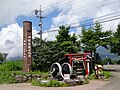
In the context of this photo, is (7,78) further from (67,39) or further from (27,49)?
(67,39)

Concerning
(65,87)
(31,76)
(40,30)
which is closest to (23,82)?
(31,76)

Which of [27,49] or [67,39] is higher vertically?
[67,39]

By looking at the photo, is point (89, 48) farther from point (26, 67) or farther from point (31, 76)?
point (31, 76)

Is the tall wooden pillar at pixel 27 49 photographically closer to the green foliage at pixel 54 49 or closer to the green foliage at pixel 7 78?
the green foliage at pixel 54 49

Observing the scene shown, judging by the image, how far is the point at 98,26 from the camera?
36562 mm

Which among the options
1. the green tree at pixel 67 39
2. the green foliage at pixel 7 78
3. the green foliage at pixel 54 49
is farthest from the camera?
the green tree at pixel 67 39

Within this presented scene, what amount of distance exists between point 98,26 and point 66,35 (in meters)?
4.51

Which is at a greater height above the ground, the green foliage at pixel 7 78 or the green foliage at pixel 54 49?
the green foliage at pixel 54 49

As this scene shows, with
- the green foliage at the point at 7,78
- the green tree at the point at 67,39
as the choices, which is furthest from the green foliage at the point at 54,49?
the green foliage at the point at 7,78

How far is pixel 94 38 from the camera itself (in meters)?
36.1

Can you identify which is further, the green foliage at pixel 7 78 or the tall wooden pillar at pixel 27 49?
the tall wooden pillar at pixel 27 49

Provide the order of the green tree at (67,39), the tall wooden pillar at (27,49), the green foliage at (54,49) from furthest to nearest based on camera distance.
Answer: the green tree at (67,39) → the green foliage at (54,49) → the tall wooden pillar at (27,49)

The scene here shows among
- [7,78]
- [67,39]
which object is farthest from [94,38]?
[7,78]

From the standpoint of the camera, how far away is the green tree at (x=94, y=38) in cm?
3553
